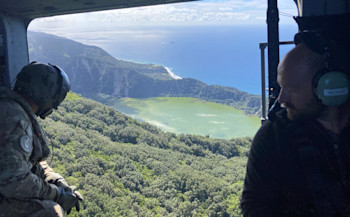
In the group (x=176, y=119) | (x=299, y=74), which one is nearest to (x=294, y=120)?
(x=299, y=74)

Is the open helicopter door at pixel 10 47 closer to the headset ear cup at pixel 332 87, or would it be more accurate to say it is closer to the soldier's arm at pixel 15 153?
the soldier's arm at pixel 15 153

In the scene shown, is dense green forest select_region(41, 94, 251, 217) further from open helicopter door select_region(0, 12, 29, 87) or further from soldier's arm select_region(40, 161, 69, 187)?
soldier's arm select_region(40, 161, 69, 187)

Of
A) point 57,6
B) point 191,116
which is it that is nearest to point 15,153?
point 57,6

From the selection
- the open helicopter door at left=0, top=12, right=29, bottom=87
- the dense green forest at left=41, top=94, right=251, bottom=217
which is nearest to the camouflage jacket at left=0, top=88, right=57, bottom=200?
the open helicopter door at left=0, top=12, right=29, bottom=87

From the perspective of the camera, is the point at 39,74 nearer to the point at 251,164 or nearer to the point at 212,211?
the point at 251,164

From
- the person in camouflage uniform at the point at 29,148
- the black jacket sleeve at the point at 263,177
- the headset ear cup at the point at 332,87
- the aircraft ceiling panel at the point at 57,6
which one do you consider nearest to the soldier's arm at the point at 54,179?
the person in camouflage uniform at the point at 29,148

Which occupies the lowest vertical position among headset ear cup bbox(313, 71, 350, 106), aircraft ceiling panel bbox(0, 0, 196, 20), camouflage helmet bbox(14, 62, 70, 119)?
camouflage helmet bbox(14, 62, 70, 119)
